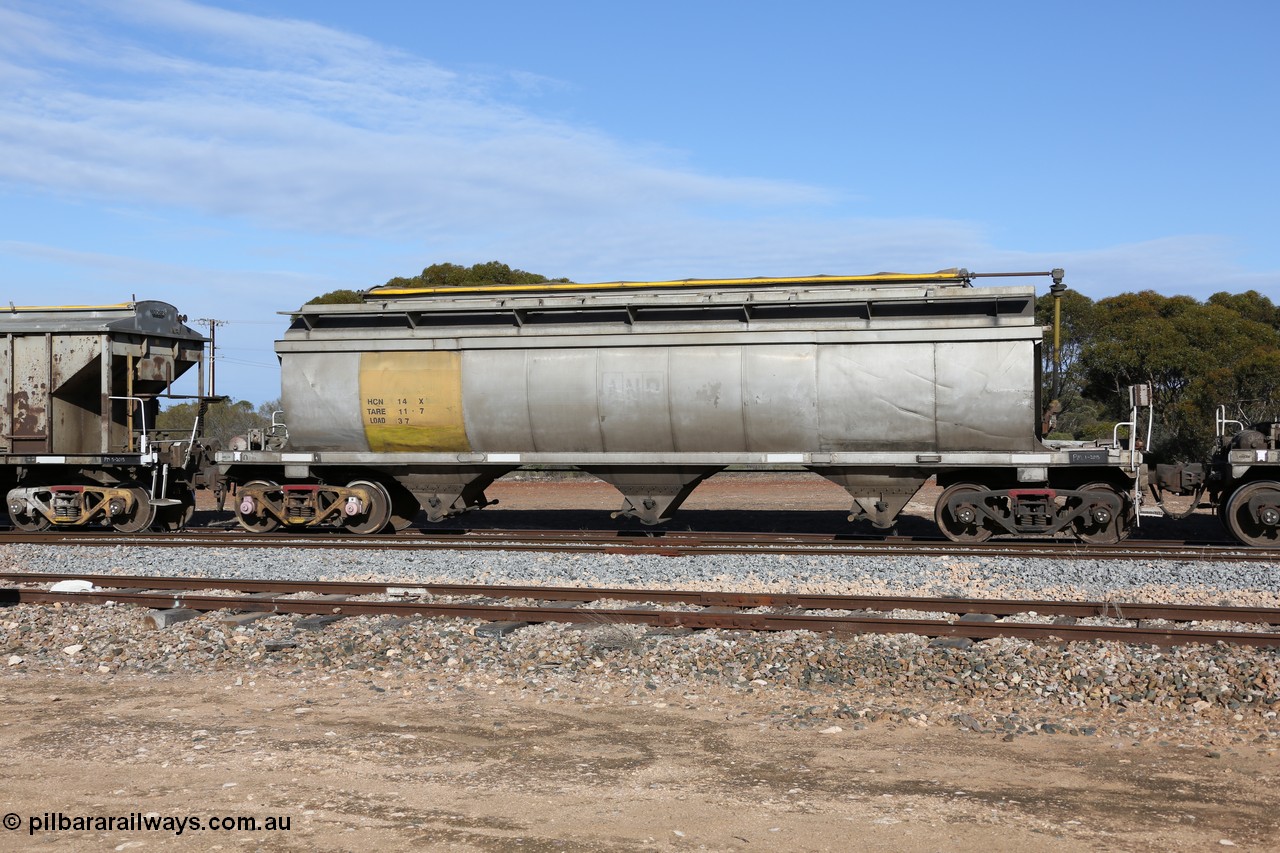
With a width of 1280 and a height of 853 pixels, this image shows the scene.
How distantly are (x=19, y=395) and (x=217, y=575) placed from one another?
7.46 m

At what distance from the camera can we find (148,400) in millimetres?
19469

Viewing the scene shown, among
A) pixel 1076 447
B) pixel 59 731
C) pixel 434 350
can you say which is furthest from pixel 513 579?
pixel 1076 447

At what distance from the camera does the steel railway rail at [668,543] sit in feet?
44.5

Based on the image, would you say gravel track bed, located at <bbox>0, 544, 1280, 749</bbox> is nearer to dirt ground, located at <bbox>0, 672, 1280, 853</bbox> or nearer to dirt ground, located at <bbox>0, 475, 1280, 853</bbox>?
dirt ground, located at <bbox>0, 475, 1280, 853</bbox>

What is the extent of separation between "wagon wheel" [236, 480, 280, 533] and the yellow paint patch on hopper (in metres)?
2.11

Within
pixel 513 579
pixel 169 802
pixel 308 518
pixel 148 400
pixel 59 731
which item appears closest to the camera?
pixel 169 802

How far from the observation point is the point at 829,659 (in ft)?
27.9

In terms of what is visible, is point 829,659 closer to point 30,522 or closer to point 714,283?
point 714,283

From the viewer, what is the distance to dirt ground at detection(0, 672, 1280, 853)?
5.26 meters

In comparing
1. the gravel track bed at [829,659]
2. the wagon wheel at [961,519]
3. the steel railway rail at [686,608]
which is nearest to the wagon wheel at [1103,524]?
the wagon wheel at [961,519]

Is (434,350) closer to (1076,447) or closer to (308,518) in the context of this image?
(308,518)

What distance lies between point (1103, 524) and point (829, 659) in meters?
8.01

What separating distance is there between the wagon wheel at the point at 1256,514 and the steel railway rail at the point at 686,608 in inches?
207

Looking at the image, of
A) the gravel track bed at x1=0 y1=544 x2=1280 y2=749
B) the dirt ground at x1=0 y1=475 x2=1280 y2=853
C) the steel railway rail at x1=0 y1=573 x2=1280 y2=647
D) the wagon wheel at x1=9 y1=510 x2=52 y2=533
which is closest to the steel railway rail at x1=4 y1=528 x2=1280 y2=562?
the wagon wheel at x1=9 y1=510 x2=52 y2=533
